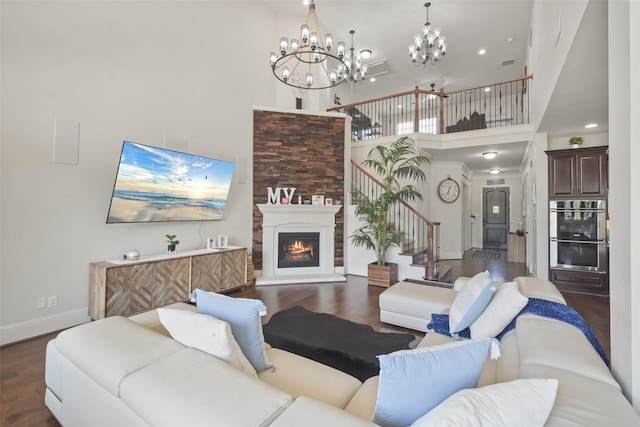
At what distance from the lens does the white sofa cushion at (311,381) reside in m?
1.37

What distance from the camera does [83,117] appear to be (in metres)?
3.26

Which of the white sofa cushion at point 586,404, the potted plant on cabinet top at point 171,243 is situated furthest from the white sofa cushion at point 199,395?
the potted plant on cabinet top at point 171,243

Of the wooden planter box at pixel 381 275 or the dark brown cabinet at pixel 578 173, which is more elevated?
the dark brown cabinet at pixel 578 173

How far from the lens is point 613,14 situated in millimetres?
1398

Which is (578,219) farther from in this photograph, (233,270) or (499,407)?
(233,270)

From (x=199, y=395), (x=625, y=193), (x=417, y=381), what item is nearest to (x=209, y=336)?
(x=199, y=395)

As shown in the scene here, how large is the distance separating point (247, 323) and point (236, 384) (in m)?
0.44

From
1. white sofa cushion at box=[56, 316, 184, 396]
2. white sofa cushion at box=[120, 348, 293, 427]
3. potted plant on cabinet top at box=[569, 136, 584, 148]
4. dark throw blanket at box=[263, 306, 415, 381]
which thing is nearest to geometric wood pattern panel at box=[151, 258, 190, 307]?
dark throw blanket at box=[263, 306, 415, 381]

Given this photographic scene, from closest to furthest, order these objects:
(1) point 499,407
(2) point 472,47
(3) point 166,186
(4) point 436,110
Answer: (1) point 499,407, (3) point 166,186, (2) point 472,47, (4) point 436,110

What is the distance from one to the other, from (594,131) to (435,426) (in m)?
5.98

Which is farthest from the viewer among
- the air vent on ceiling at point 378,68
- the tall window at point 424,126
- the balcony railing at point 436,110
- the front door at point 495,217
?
the tall window at point 424,126

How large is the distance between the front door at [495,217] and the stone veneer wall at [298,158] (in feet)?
22.0

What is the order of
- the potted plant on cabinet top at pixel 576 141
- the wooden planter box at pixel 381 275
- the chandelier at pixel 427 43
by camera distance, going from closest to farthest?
the potted plant on cabinet top at pixel 576 141, the wooden planter box at pixel 381 275, the chandelier at pixel 427 43

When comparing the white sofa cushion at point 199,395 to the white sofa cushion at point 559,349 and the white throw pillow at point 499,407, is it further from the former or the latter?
the white sofa cushion at point 559,349
